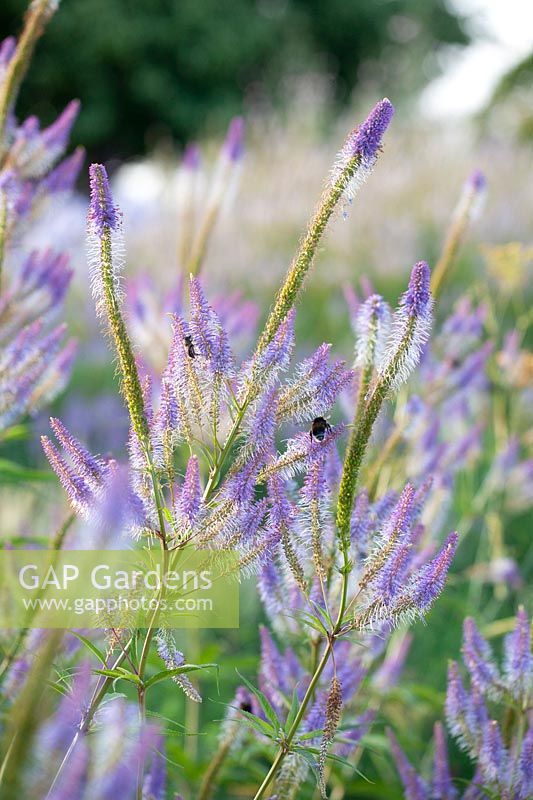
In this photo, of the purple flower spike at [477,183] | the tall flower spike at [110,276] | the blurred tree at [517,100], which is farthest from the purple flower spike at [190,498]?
the blurred tree at [517,100]

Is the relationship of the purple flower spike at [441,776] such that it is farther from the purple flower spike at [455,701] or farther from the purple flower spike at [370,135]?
the purple flower spike at [370,135]

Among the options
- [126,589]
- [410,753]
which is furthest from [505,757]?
[410,753]

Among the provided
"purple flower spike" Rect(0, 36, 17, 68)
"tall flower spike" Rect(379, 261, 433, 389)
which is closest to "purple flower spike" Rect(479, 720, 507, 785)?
"tall flower spike" Rect(379, 261, 433, 389)

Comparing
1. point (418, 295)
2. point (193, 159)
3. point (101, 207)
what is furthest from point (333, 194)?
point (193, 159)

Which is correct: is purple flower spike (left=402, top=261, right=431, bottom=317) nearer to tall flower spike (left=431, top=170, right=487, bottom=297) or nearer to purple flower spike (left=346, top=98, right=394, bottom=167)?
purple flower spike (left=346, top=98, right=394, bottom=167)

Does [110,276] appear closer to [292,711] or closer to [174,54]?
[292,711]

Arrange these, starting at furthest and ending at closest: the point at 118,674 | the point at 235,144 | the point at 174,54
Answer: the point at 174,54, the point at 235,144, the point at 118,674
